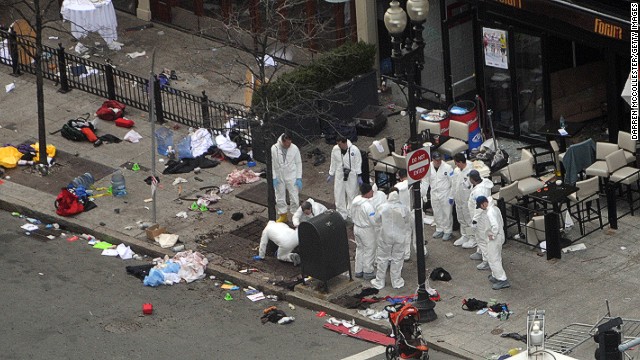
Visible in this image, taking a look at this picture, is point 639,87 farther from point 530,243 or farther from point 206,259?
point 206,259

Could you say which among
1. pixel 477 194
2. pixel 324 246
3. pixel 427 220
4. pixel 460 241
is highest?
pixel 477 194

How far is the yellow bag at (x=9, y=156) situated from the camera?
25891 millimetres

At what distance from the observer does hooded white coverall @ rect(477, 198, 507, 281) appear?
20.9m

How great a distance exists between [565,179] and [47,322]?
959 centimetres

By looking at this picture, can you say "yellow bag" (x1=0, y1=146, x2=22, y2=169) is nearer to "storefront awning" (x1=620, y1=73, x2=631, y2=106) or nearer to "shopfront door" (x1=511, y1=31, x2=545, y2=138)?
"shopfront door" (x1=511, y1=31, x2=545, y2=138)

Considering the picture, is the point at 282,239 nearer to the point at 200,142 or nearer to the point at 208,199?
the point at 208,199

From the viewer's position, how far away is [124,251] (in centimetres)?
2298

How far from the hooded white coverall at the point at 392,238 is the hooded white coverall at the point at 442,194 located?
1.64 metres

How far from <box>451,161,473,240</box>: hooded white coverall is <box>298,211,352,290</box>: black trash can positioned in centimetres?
238

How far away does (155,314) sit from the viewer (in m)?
21.0

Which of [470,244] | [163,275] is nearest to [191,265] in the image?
[163,275]

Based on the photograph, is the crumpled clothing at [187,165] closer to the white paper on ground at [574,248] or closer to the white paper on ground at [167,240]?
the white paper on ground at [167,240]

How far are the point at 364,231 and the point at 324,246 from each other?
780mm

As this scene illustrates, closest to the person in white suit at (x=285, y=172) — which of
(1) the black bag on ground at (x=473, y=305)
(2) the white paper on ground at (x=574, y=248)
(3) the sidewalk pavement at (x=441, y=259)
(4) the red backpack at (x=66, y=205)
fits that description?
(3) the sidewalk pavement at (x=441, y=259)
